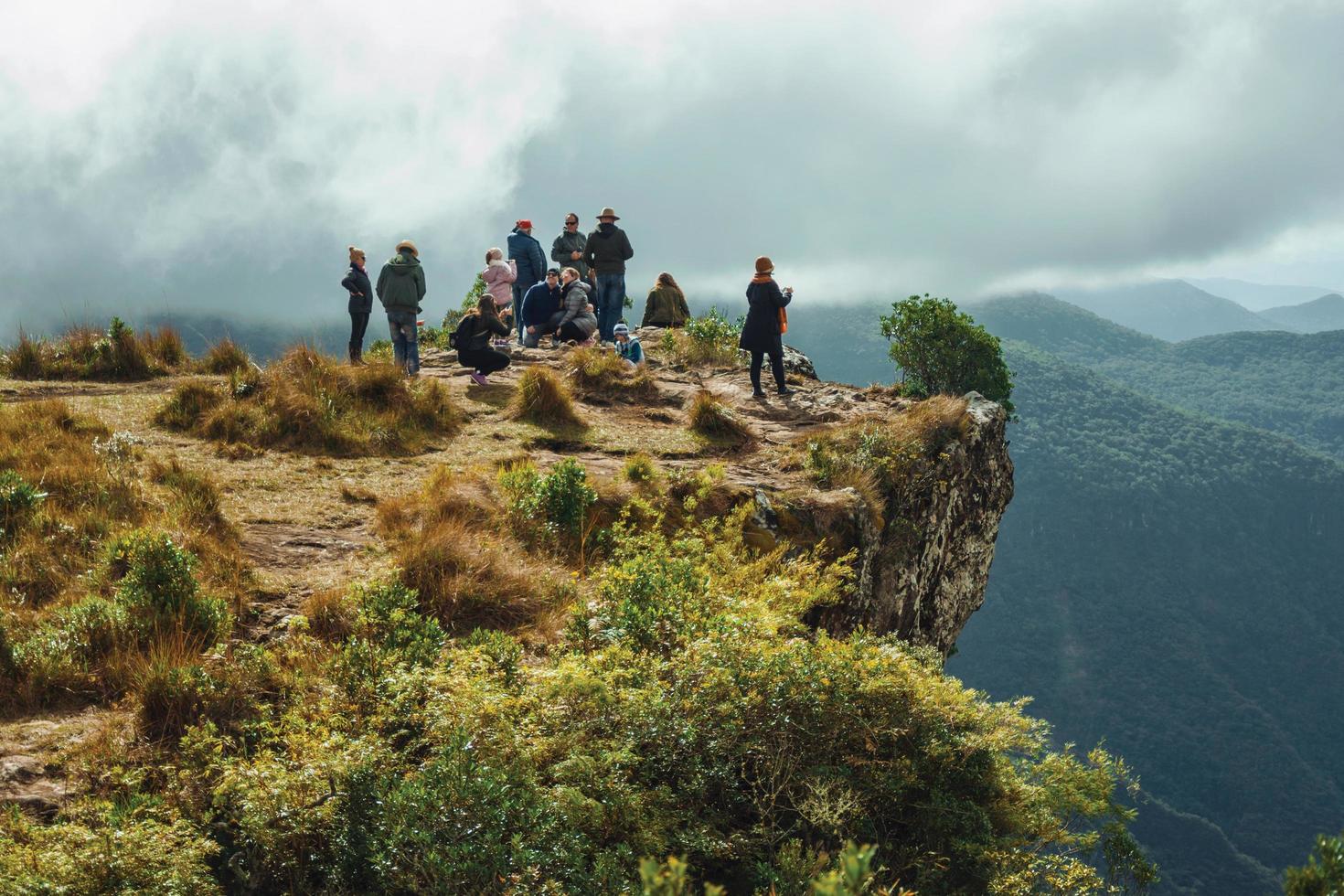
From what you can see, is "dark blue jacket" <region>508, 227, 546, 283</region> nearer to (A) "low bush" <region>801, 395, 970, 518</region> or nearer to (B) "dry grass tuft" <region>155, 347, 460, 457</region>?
(B) "dry grass tuft" <region>155, 347, 460, 457</region>

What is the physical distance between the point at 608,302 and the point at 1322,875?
605 inches

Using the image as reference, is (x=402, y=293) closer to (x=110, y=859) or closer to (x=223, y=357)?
(x=223, y=357)

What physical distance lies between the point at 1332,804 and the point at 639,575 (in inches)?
6636

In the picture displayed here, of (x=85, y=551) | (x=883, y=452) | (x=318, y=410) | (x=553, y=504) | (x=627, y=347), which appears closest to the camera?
(x=85, y=551)

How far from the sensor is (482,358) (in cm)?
1359

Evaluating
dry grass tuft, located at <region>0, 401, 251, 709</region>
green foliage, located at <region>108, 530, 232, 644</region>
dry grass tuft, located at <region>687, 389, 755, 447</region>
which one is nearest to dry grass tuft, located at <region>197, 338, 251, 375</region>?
dry grass tuft, located at <region>0, 401, 251, 709</region>

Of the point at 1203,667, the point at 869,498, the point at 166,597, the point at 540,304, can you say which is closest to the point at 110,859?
the point at 166,597

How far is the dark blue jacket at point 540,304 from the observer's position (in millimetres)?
16516

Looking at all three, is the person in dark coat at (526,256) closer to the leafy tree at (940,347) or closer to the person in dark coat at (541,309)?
the person in dark coat at (541,309)

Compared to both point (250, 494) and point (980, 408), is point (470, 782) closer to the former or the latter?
point (250, 494)

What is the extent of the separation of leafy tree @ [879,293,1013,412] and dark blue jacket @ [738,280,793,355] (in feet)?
82.5

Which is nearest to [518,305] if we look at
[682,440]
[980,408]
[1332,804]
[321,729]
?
[682,440]

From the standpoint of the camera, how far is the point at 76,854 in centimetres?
339

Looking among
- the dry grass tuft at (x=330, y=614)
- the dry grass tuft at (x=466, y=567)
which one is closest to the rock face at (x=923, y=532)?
the dry grass tuft at (x=466, y=567)
